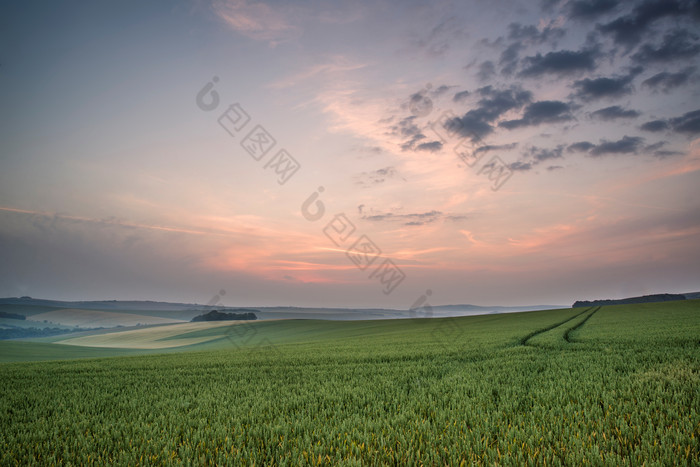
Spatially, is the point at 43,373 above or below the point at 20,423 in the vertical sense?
below

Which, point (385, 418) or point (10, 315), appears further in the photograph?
point (10, 315)

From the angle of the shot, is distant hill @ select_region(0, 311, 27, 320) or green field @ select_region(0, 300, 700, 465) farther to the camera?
distant hill @ select_region(0, 311, 27, 320)

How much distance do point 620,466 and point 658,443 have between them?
137 cm

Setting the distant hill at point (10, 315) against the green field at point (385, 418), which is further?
the distant hill at point (10, 315)

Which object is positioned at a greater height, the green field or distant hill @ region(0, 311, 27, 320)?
the green field

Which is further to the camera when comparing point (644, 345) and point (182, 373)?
point (644, 345)

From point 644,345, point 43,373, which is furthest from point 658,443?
point 43,373

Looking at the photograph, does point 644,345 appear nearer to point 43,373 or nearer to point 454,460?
point 454,460

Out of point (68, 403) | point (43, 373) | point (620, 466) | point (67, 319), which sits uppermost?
point (620, 466)

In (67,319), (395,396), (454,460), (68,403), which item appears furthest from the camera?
(67,319)

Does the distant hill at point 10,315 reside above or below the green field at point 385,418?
below

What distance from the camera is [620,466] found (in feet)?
13.1

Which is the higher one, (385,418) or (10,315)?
(385,418)

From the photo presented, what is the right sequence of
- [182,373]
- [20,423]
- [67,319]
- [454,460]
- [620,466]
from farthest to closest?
[67,319] → [182,373] → [20,423] → [454,460] → [620,466]
